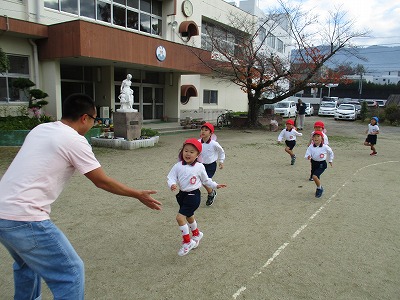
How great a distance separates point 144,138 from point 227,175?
4831 mm

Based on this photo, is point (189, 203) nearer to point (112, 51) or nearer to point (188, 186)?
point (188, 186)

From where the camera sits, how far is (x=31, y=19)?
12383 mm

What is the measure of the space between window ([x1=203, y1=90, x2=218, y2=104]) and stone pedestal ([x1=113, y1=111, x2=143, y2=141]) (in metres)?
12.7

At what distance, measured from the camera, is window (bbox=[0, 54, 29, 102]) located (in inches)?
487

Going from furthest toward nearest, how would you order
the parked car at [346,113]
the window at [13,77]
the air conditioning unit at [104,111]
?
1. the parked car at [346,113]
2. the air conditioning unit at [104,111]
3. the window at [13,77]

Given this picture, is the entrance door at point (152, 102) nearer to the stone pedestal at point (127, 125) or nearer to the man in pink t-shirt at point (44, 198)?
the stone pedestal at point (127, 125)

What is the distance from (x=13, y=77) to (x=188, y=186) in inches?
466

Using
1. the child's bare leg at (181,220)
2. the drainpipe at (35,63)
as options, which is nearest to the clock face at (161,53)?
the drainpipe at (35,63)

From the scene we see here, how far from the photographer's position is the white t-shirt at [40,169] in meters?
1.98

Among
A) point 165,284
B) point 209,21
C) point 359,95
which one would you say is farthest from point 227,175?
point 359,95

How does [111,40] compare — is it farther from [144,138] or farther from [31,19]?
[144,138]

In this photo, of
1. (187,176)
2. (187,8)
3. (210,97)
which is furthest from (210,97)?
(187,176)

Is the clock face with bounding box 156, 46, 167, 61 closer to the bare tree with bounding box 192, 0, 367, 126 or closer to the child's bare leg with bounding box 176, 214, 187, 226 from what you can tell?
the bare tree with bounding box 192, 0, 367, 126

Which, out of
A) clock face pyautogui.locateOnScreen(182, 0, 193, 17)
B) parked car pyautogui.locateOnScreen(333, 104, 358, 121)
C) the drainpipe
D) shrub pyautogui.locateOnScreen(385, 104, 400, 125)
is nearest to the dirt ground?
the drainpipe
